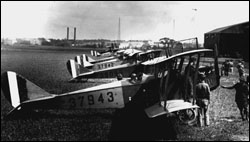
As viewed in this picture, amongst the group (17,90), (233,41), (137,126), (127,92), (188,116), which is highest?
(233,41)

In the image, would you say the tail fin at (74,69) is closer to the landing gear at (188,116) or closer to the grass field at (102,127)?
the grass field at (102,127)

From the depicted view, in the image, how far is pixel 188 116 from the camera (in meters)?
6.27

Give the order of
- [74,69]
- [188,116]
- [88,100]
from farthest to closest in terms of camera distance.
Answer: [74,69], [88,100], [188,116]

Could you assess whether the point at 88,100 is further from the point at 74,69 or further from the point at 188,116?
the point at 74,69

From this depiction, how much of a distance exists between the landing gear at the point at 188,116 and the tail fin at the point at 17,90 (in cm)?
399

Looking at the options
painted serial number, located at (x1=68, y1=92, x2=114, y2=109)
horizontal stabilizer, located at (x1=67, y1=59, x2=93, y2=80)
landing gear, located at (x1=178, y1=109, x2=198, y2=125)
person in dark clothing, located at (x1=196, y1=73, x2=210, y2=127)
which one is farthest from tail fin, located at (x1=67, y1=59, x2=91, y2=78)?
person in dark clothing, located at (x1=196, y1=73, x2=210, y2=127)

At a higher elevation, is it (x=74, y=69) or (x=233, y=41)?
(x=233, y=41)

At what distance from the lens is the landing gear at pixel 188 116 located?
6020 millimetres

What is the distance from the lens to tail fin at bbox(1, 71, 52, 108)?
21.6 feet

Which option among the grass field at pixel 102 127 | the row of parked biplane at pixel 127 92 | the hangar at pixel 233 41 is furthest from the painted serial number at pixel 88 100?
the hangar at pixel 233 41

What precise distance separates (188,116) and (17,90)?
457 cm

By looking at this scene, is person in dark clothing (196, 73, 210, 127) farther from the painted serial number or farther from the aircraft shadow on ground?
the painted serial number

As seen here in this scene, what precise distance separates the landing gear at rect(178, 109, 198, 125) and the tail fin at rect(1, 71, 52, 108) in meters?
3.99

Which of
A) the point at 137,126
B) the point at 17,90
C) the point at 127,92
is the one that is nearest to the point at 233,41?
the point at 127,92
